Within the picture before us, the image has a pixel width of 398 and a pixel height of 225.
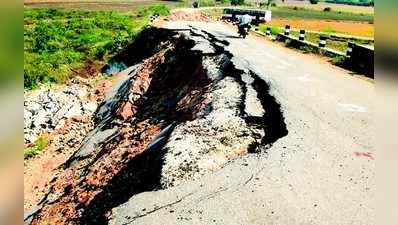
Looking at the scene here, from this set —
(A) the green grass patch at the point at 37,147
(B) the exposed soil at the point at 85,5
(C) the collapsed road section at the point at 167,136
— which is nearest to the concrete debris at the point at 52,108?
(A) the green grass patch at the point at 37,147

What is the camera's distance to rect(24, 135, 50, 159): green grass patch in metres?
→ 15.3

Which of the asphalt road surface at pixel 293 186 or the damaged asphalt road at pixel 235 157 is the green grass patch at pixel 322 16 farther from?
the asphalt road surface at pixel 293 186

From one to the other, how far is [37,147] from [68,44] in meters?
19.4

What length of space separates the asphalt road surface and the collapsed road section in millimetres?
402

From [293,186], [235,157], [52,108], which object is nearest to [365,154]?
Result: [293,186]

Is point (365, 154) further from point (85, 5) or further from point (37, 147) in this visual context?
point (85, 5)

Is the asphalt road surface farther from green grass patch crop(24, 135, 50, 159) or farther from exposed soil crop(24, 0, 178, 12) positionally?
exposed soil crop(24, 0, 178, 12)

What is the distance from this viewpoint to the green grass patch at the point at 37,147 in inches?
602

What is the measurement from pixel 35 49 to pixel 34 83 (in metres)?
9.55

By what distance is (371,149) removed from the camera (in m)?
7.06

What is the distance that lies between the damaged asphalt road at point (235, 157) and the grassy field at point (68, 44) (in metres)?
11.0

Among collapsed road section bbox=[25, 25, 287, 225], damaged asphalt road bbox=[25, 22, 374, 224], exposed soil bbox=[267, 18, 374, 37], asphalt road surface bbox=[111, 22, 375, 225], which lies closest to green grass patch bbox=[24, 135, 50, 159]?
collapsed road section bbox=[25, 25, 287, 225]
